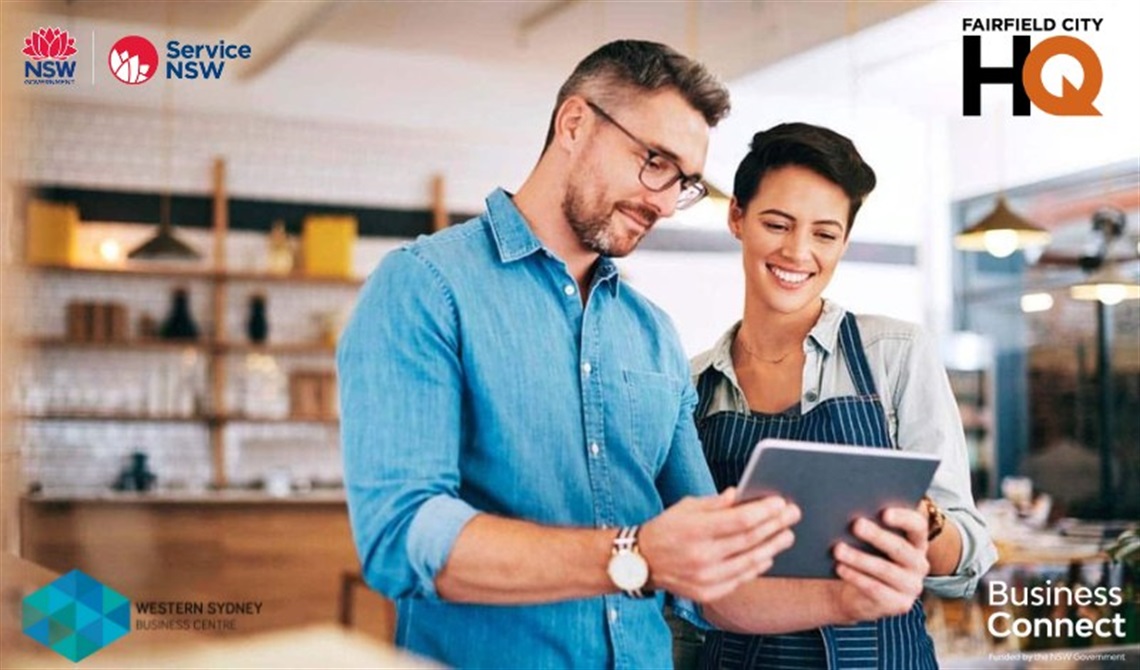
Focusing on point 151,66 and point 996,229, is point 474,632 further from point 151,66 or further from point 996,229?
point 996,229

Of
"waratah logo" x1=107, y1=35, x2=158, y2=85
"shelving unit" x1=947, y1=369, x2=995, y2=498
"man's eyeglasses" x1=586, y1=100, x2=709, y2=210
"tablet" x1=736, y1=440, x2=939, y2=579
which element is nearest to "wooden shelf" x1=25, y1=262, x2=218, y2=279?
"waratah logo" x1=107, y1=35, x2=158, y2=85

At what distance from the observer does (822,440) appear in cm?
275

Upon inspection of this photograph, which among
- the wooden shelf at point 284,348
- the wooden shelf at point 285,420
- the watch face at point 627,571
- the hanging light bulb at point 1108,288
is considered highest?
the hanging light bulb at point 1108,288

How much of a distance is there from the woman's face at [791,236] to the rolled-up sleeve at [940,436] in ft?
0.82

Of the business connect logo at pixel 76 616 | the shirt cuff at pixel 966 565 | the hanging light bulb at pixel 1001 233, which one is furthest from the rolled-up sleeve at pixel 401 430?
the hanging light bulb at pixel 1001 233

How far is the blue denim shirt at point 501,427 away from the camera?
2080 mm

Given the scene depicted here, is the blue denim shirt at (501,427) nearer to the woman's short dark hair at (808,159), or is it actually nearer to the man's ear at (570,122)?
the man's ear at (570,122)

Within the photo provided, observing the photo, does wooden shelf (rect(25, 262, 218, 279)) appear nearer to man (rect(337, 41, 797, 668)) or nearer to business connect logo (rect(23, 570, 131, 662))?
business connect logo (rect(23, 570, 131, 662))

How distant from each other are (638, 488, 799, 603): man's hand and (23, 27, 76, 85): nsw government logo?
1.60 metres

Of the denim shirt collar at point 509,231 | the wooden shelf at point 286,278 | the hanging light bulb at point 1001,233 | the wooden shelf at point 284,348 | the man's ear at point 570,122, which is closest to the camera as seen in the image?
the denim shirt collar at point 509,231

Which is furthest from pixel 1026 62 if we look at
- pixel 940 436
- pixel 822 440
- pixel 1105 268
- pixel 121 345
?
pixel 121 345

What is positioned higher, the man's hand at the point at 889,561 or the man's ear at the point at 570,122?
the man's ear at the point at 570,122

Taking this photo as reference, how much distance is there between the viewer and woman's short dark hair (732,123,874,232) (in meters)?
2.81

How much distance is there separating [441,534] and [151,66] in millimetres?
1360
